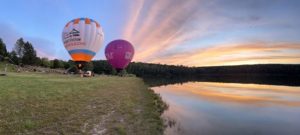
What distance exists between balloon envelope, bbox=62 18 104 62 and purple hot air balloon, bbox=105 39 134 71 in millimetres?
15872

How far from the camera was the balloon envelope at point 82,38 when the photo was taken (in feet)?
145

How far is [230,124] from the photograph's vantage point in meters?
15.1

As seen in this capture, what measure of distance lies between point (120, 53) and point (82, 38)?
64.8ft

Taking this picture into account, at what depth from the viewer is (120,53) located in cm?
6325

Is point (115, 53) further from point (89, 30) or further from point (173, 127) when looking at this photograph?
point (173, 127)

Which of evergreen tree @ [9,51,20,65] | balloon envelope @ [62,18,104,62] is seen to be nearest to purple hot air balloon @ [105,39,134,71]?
balloon envelope @ [62,18,104,62]

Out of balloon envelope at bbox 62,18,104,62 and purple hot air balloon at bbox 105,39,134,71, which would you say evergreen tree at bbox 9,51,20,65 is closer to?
purple hot air balloon at bbox 105,39,134,71

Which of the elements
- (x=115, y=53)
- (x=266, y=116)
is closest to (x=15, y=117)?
(x=266, y=116)

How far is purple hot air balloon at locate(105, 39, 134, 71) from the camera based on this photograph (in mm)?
63438

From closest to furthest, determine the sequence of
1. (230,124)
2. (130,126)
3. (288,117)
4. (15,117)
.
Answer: (15,117) → (130,126) → (230,124) → (288,117)

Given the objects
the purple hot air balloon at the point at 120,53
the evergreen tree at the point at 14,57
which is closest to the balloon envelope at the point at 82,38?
the purple hot air balloon at the point at 120,53

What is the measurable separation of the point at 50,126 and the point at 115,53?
177ft

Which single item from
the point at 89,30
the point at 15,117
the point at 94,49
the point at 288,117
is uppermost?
the point at 89,30

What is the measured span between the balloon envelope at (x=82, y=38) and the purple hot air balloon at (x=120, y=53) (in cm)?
1587
